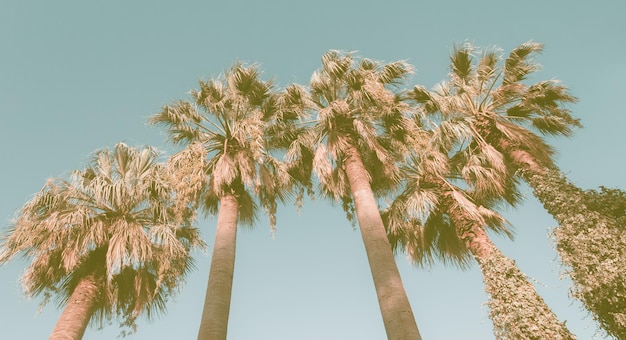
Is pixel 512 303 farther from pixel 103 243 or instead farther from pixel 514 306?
pixel 103 243

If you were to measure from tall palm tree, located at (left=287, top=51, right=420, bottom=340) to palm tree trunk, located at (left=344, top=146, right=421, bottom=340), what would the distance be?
0.71ft

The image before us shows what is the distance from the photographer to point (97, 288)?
10.7 metres

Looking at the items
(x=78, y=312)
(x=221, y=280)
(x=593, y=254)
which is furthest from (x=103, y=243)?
(x=593, y=254)

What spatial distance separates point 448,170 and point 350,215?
3442mm

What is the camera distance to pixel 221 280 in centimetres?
907

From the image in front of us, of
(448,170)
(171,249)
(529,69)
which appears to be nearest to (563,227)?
(448,170)

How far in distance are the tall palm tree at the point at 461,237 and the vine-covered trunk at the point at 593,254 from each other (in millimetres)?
918

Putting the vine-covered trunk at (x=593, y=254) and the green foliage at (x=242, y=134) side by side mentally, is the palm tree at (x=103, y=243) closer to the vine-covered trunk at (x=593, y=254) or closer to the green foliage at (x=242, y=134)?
the green foliage at (x=242, y=134)

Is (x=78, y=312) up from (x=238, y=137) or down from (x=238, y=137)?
down

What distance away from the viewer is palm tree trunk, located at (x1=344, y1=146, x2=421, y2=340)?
764 cm

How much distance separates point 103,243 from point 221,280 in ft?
12.5

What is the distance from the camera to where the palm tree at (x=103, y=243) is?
1063 centimetres

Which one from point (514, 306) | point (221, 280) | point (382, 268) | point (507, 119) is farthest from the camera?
point (507, 119)

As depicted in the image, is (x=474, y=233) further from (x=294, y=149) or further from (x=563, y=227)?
(x=294, y=149)
